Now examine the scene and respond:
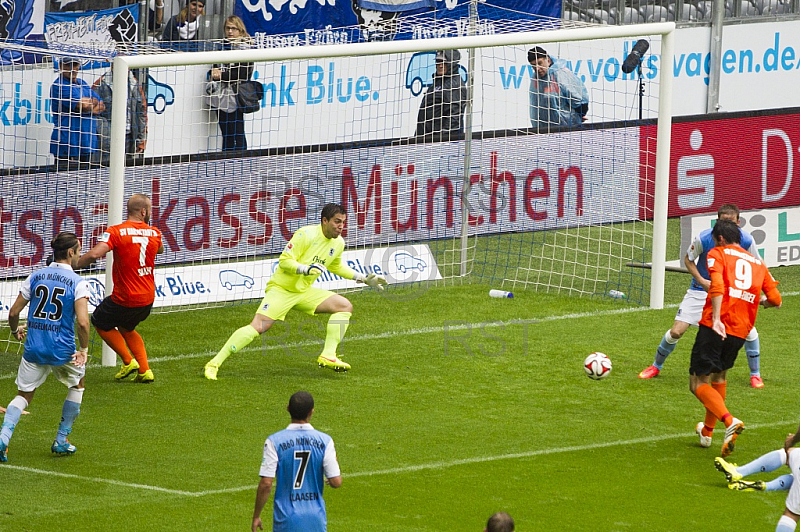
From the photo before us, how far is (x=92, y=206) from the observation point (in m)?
15.6

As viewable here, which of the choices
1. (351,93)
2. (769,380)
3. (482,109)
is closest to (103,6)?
(351,93)

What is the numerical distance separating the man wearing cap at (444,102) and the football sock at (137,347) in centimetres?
671

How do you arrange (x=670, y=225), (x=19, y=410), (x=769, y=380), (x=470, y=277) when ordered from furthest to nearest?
1. (x=670, y=225)
2. (x=470, y=277)
3. (x=769, y=380)
4. (x=19, y=410)

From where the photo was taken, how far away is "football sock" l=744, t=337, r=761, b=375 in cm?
1223

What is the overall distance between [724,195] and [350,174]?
247 inches

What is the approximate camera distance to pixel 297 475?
699cm

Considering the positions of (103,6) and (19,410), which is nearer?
(19,410)

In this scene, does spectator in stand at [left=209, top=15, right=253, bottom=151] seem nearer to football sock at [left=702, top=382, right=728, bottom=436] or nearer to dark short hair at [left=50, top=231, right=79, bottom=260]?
dark short hair at [left=50, top=231, right=79, bottom=260]

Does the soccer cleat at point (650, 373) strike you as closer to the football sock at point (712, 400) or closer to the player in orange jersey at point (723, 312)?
the player in orange jersey at point (723, 312)

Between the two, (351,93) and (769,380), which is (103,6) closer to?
(351,93)

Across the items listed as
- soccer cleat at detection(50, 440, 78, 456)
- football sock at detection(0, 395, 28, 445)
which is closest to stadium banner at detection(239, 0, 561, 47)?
soccer cleat at detection(50, 440, 78, 456)

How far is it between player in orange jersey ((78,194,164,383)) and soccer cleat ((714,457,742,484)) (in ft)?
17.7

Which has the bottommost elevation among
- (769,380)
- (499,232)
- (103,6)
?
(769,380)

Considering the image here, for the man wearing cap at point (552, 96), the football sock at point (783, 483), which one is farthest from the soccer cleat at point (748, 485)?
the man wearing cap at point (552, 96)
